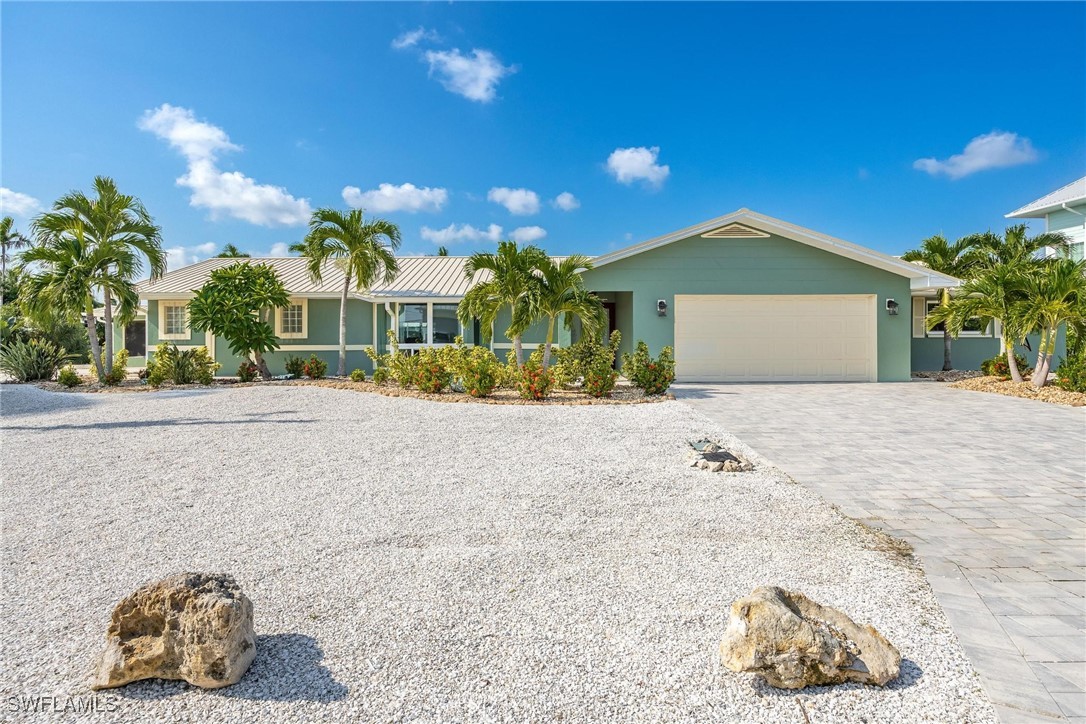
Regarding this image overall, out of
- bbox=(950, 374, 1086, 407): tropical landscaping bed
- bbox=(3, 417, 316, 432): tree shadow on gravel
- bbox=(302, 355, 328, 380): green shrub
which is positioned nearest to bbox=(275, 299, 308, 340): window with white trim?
bbox=(302, 355, 328, 380): green shrub

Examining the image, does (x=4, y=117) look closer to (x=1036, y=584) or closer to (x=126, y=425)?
(x=126, y=425)

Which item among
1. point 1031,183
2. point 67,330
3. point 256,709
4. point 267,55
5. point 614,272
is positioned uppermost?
point 1031,183

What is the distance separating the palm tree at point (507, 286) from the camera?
11.5 meters

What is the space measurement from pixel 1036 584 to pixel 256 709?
4125 millimetres

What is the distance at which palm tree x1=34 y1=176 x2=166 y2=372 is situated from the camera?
42.8 ft

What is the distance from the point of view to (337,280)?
55.9 feet

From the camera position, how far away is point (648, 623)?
2.64 m

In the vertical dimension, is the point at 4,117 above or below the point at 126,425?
above

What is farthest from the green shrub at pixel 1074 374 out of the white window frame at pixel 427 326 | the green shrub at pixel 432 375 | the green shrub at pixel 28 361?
the green shrub at pixel 28 361

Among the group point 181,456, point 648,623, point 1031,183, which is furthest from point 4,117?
point 1031,183

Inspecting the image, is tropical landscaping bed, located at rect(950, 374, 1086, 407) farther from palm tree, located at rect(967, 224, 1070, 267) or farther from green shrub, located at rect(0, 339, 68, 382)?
green shrub, located at rect(0, 339, 68, 382)

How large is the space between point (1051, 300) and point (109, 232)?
22220 mm

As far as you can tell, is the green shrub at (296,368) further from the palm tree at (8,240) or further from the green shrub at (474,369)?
the palm tree at (8,240)

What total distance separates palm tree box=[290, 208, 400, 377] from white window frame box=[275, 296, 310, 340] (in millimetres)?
2348
